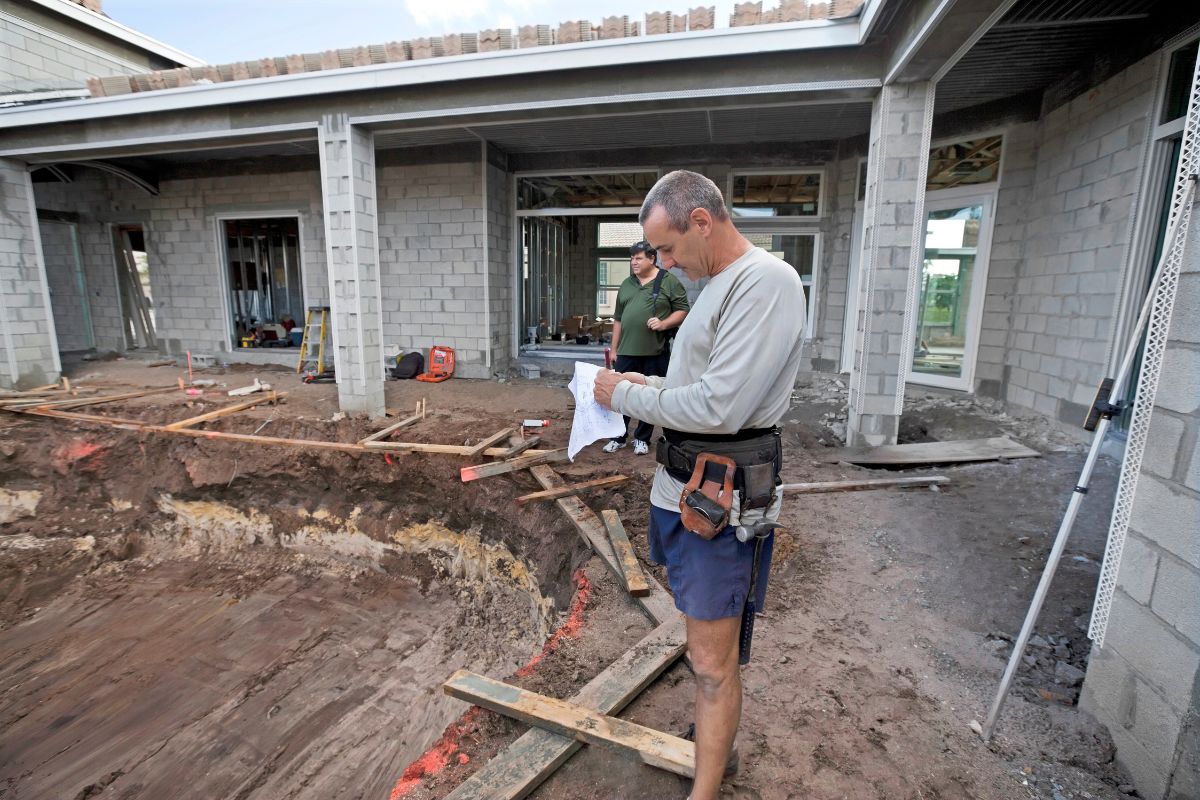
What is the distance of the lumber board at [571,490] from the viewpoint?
4375mm

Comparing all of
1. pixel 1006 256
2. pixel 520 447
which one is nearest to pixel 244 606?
pixel 520 447

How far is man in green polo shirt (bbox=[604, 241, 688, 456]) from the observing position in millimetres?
4602

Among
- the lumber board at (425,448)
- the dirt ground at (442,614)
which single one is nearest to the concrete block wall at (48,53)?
the dirt ground at (442,614)

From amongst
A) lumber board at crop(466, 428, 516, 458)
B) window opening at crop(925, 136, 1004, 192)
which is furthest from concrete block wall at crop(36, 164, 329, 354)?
window opening at crop(925, 136, 1004, 192)

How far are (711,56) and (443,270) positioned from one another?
16.6 ft

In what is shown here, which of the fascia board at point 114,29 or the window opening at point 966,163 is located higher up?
the fascia board at point 114,29

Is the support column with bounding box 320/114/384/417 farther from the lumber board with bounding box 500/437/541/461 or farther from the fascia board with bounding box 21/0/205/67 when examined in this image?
the fascia board with bounding box 21/0/205/67

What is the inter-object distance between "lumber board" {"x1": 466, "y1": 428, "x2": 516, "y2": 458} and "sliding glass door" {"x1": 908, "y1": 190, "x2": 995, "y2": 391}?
16.3 feet

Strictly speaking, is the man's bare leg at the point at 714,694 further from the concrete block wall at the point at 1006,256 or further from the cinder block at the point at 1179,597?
the concrete block wall at the point at 1006,256

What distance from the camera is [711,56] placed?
4.84 meters

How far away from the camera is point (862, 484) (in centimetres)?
435

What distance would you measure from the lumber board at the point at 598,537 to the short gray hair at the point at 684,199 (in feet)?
6.54

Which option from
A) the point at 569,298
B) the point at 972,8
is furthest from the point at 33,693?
the point at 569,298

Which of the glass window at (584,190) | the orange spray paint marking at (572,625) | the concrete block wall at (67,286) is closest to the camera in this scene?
the orange spray paint marking at (572,625)
